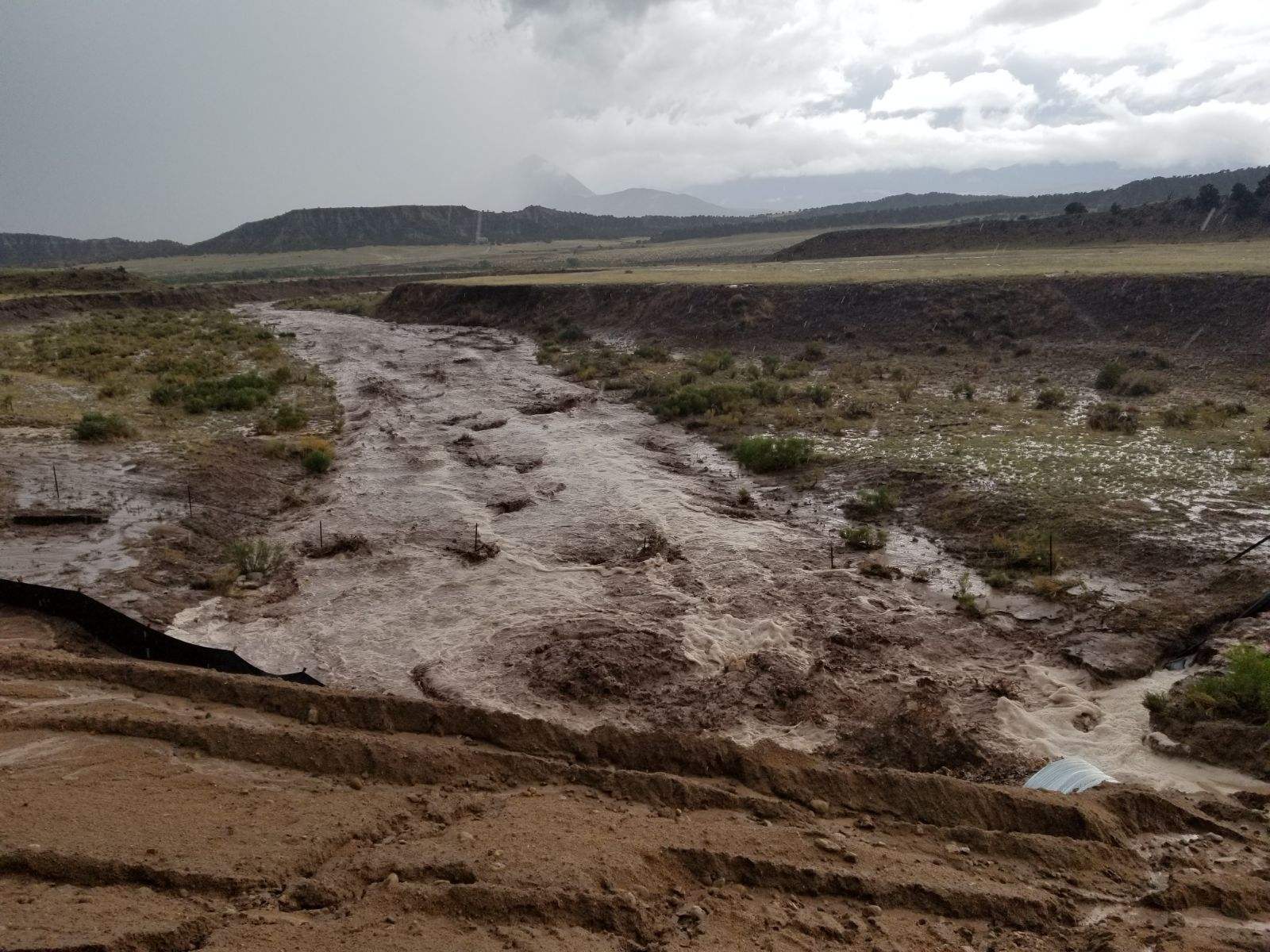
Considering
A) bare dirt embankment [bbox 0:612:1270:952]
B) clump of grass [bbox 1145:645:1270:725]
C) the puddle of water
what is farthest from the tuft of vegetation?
bare dirt embankment [bbox 0:612:1270:952]

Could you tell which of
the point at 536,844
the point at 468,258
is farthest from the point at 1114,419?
the point at 468,258

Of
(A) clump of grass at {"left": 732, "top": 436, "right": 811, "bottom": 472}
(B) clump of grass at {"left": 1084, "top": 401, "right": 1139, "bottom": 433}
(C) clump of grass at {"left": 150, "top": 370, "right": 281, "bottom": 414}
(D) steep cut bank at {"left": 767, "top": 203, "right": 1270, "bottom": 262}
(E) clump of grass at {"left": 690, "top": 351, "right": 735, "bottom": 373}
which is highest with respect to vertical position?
(D) steep cut bank at {"left": 767, "top": 203, "right": 1270, "bottom": 262}

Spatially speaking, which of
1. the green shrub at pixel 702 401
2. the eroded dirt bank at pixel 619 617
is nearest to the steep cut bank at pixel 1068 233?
the green shrub at pixel 702 401

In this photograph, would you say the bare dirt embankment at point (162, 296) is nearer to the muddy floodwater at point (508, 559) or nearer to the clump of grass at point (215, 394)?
the clump of grass at point (215, 394)

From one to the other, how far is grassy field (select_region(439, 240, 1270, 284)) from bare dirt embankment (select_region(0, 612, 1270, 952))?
29.6 metres

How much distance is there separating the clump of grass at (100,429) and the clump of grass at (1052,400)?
22.5m

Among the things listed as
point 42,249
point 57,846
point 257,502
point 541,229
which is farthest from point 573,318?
point 42,249

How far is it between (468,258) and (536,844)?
124m

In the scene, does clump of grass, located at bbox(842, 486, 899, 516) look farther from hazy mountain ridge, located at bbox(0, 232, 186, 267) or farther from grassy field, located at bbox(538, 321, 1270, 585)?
hazy mountain ridge, located at bbox(0, 232, 186, 267)

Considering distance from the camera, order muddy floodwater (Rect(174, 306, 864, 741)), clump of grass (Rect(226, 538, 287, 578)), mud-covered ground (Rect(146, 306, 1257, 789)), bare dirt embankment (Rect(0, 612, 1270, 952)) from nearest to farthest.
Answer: bare dirt embankment (Rect(0, 612, 1270, 952)), mud-covered ground (Rect(146, 306, 1257, 789)), muddy floodwater (Rect(174, 306, 864, 741)), clump of grass (Rect(226, 538, 287, 578))

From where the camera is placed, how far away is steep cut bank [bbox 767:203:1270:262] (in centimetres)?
4781

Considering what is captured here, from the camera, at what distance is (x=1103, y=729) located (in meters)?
9.02

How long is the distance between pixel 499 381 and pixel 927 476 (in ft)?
60.1

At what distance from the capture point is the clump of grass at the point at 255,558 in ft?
43.6
